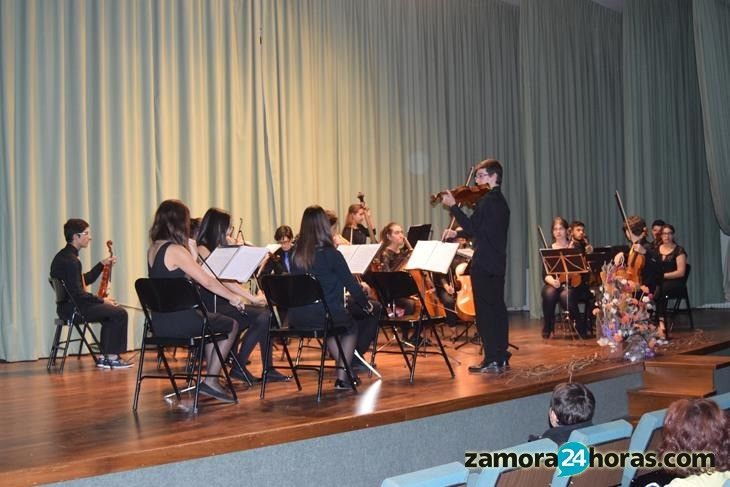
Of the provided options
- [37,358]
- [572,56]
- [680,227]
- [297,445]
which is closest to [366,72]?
[572,56]

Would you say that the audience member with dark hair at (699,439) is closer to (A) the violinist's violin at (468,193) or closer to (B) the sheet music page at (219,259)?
(B) the sheet music page at (219,259)

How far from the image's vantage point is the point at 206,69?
891cm

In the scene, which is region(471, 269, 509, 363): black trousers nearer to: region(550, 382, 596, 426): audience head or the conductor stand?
region(550, 382, 596, 426): audience head

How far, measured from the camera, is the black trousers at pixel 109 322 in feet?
23.0

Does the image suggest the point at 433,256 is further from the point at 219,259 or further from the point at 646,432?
the point at 646,432

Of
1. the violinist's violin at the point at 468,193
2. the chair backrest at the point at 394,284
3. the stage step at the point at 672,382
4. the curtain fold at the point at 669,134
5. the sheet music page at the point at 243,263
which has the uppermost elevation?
the curtain fold at the point at 669,134

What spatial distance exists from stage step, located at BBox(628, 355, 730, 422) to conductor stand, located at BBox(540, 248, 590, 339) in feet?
5.98

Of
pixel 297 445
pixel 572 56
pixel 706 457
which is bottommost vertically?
pixel 297 445

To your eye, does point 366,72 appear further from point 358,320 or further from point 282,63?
point 358,320

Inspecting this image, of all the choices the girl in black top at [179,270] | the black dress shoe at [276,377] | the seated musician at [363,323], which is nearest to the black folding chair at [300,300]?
the girl in black top at [179,270]

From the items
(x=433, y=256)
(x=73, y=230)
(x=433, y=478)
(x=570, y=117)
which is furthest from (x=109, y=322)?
(x=570, y=117)

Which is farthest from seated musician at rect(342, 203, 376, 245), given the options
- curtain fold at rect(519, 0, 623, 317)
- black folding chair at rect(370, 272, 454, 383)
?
curtain fold at rect(519, 0, 623, 317)

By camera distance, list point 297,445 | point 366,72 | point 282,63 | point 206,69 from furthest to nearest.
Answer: point 366,72 → point 282,63 → point 206,69 → point 297,445

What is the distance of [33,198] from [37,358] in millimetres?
1422
